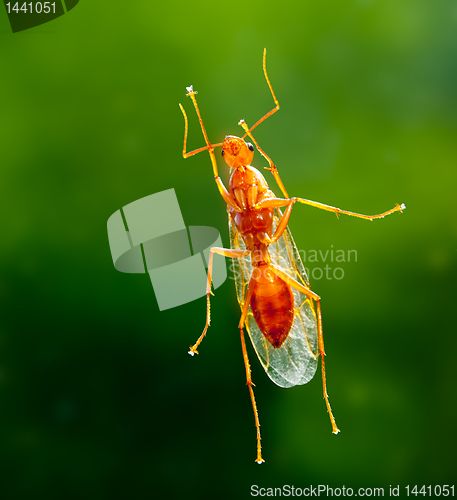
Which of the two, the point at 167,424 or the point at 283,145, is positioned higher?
the point at 283,145

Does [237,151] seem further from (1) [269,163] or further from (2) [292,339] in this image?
(2) [292,339]

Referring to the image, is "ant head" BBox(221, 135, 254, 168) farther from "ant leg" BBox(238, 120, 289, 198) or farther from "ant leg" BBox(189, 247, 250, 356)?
"ant leg" BBox(189, 247, 250, 356)

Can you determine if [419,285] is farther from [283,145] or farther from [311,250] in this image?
[283,145]

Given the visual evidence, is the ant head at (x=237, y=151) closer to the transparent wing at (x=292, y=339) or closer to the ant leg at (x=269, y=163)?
the ant leg at (x=269, y=163)

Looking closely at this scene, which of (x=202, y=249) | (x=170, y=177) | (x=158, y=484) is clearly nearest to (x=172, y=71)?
(x=170, y=177)

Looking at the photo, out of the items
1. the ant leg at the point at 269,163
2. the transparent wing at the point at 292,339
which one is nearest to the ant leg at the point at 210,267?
the transparent wing at the point at 292,339

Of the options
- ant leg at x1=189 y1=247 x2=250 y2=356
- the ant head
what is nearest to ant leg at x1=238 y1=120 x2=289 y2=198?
the ant head
